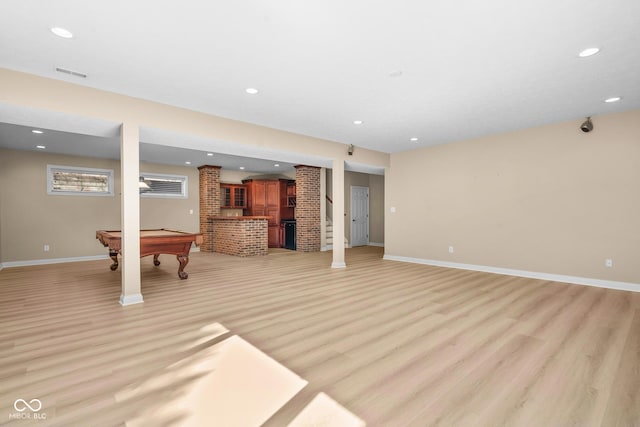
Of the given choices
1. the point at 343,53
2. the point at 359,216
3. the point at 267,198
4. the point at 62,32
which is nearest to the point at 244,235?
the point at 267,198

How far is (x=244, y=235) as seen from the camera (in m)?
8.01

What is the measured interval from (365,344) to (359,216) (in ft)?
25.8

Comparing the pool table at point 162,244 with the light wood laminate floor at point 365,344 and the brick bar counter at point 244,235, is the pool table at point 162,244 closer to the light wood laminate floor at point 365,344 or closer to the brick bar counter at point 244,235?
the light wood laminate floor at point 365,344

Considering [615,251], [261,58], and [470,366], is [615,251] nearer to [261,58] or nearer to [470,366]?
[470,366]

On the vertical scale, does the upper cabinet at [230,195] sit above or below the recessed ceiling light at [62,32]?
below

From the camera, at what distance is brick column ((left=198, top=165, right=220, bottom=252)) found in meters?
8.95

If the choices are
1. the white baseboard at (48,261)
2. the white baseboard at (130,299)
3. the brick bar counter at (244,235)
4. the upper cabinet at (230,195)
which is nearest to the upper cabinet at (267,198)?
the upper cabinet at (230,195)

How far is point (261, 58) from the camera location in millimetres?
2871

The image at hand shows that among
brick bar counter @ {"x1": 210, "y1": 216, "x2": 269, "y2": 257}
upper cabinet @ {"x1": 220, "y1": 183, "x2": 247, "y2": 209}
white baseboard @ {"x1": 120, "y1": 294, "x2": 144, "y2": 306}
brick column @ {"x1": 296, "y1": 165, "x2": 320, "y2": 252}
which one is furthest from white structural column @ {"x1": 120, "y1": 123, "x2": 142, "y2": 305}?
upper cabinet @ {"x1": 220, "y1": 183, "x2": 247, "y2": 209}

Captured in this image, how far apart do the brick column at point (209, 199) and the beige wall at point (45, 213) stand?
1.45 meters

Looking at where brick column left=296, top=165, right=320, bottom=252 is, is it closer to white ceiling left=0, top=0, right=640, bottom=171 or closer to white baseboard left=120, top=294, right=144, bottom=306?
white ceiling left=0, top=0, right=640, bottom=171

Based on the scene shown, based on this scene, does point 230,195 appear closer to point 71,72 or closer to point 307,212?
point 307,212

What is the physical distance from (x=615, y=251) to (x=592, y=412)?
13.0ft

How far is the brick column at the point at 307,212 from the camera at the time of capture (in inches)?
353
